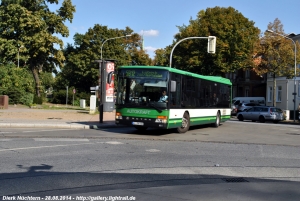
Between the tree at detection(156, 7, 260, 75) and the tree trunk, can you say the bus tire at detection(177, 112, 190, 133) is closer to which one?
the tree at detection(156, 7, 260, 75)

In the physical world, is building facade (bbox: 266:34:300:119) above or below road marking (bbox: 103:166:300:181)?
above

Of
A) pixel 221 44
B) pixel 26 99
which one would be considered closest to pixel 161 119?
pixel 26 99

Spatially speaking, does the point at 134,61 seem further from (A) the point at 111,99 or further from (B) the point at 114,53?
(A) the point at 111,99

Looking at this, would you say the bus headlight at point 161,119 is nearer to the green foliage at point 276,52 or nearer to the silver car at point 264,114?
the silver car at point 264,114

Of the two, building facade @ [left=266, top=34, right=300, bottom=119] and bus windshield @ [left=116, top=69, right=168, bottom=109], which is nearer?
bus windshield @ [left=116, top=69, right=168, bottom=109]

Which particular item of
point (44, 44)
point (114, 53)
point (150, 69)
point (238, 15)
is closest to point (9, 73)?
point (44, 44)

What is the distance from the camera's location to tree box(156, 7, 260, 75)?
158 feet

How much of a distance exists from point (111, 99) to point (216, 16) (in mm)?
25977

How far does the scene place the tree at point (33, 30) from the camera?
47.1m

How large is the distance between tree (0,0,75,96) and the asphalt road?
3541 centimetres

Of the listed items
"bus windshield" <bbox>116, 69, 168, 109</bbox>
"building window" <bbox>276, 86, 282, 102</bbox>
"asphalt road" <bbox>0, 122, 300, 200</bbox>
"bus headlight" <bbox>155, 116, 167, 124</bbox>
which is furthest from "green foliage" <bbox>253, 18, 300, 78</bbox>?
"asphalt road" <bbox>0, 122, 300, 200</bbox>

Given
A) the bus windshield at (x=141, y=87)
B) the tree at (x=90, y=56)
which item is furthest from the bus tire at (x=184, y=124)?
the tree at (x=90, y=56)

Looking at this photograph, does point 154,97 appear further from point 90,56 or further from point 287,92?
point 90,56

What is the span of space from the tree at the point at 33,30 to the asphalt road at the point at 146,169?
3541 centimetres
